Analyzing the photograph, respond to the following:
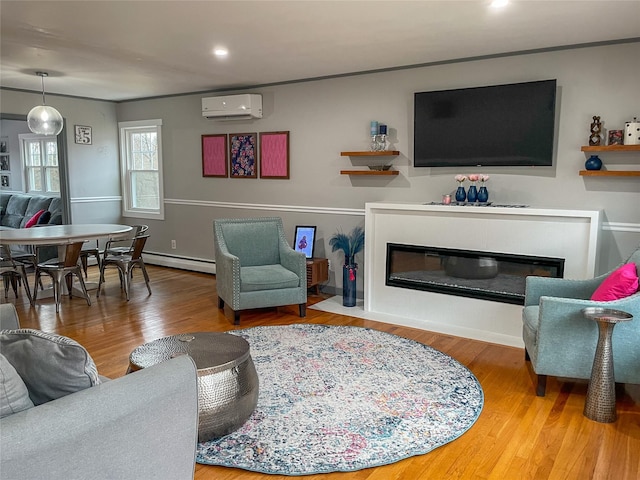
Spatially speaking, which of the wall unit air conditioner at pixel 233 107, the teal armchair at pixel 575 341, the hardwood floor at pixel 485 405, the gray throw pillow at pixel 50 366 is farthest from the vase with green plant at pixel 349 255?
the gray throw pillow at pixel 50 366

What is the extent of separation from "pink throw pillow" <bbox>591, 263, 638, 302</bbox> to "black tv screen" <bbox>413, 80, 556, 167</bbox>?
1.33 m

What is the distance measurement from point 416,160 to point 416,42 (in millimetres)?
1128

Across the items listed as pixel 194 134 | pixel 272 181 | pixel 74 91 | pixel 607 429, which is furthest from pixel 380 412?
pixel 74 91

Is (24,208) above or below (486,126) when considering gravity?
below

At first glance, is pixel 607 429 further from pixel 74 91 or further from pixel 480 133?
pixel 74 91

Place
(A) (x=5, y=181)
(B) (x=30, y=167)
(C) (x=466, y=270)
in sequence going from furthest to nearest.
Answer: (A) (x=5, y=181)
(B) (x=30, y=167)
(C) (x=466, y=270)

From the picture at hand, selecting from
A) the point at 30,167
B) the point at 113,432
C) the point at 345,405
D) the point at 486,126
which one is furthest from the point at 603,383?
the point at 30,167

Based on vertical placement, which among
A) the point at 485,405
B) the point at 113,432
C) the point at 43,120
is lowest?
the point at 485,405

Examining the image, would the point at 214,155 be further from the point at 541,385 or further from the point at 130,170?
the point at 541,385

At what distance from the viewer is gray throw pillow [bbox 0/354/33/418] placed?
4.31ft

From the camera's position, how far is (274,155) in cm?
572

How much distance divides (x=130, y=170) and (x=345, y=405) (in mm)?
5652

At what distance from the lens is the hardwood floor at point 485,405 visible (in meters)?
2.25

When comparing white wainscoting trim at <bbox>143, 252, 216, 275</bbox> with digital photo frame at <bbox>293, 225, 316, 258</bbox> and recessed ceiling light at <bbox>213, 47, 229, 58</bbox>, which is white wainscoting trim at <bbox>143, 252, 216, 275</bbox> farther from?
recessed ceiling light at <bbox>213, 47, 229, 58</bbox>
